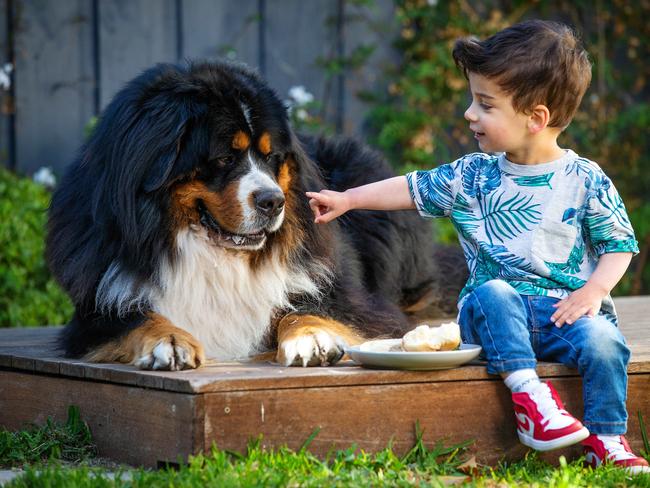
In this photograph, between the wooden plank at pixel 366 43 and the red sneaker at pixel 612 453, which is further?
the wooden plank at pixel 366 43

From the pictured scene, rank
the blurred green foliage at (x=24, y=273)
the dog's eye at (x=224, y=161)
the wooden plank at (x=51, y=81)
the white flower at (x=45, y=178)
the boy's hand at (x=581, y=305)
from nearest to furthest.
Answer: the boy's hand at (x=581, y=305)
the dog's eye at (x=224, y=161)
the blurred green foliage at (x=24, y=273)
the white flower at (x=45, y=178)
the wooden plank at (x=51, y=81)

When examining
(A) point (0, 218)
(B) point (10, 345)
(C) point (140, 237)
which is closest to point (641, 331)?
(C) point (140, 237)

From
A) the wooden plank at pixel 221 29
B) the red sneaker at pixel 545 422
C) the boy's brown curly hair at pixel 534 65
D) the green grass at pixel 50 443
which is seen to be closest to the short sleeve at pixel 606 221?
the boy's brown curly hair at pixel 534 65

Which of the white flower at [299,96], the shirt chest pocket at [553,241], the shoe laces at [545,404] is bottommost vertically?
the shoe laces at [545,404]

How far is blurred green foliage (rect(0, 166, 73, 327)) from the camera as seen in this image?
5.32 m

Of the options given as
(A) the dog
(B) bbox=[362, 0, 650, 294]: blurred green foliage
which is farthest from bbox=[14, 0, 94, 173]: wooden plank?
(A) the dog

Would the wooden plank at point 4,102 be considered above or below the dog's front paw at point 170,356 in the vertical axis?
above

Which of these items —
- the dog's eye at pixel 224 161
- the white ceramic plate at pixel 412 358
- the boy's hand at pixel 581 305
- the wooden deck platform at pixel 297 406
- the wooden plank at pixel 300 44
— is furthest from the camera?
the wooden plank at pixel 300 44

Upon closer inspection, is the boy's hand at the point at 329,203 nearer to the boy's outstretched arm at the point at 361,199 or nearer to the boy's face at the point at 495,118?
the boy's outstretched arm at the point at 361,199

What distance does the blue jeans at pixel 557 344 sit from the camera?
2.99m

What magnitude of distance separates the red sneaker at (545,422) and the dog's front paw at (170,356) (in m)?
0.96

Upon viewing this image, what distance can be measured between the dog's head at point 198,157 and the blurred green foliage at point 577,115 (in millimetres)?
3589

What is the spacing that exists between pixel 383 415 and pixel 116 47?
13.5 feet

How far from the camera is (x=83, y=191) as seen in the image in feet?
11.6
